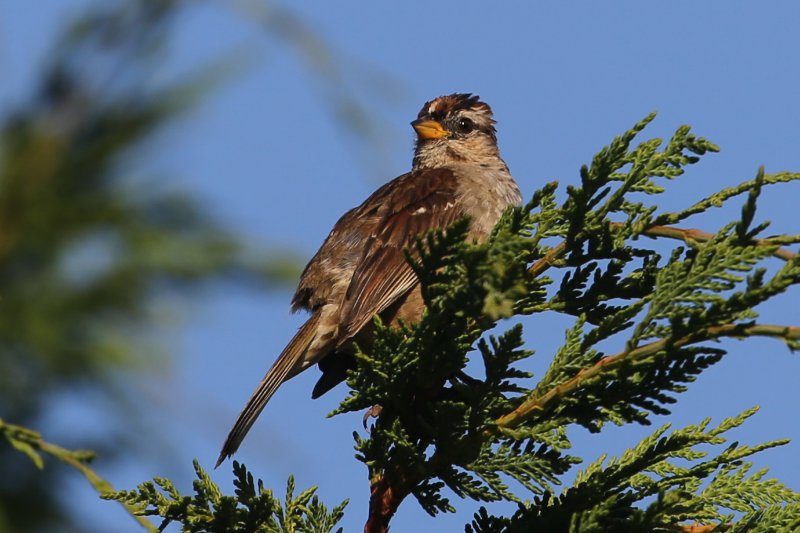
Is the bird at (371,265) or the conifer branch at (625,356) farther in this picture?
the bird at (371,265)

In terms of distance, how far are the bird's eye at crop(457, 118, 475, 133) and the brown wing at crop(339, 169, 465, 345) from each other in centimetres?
94

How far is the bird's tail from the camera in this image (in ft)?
13.4

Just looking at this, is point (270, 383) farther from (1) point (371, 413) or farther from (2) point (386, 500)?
(2) point (386, 500)

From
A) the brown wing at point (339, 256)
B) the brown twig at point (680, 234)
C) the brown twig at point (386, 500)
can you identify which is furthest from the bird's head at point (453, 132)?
the brown twig at point (386, 500)

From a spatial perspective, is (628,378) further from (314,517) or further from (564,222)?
(314,517)

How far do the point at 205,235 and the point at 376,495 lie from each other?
5.74ft

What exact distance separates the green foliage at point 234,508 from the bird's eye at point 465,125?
3.81m

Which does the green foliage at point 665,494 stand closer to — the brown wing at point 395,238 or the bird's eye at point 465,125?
the brown wing at point 395,238

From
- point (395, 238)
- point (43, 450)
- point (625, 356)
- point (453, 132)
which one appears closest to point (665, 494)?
point (625, 356)

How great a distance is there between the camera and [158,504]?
3051mm

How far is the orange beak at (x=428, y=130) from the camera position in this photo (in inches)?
260

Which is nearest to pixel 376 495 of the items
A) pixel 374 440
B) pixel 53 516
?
pixel 374 440

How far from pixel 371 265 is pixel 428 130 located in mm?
1886

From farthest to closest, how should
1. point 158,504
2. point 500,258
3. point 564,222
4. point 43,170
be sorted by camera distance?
1. point 43,170
2. point 564,222
3. point 158,504
4. point 500,258
